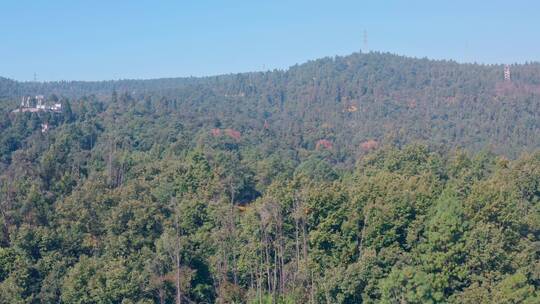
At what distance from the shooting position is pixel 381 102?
129 meters

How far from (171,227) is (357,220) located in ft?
31.9

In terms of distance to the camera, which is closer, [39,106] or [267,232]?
[267,232]

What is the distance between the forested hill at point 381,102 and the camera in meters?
96.3

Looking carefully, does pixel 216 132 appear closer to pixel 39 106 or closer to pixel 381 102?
pixel 39 106

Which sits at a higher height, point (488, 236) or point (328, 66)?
point (328, 66)

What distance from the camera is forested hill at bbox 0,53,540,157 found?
96.3m

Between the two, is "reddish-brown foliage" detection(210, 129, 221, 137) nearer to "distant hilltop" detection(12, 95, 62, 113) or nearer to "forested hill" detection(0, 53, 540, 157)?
"forested hill" detection(0, 53, 540, 157)

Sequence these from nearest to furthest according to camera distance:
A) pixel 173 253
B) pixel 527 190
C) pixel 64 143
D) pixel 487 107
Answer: pixel 173 253 < pixel 527 190 < pixel 64 143 < pixel 487 107

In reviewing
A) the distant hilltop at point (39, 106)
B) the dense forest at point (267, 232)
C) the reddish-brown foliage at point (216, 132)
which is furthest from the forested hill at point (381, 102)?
the dense forest at point (267, 232)

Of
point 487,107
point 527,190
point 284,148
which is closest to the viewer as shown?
point 527,190

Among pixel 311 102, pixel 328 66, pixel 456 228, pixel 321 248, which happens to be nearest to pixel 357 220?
pixel 321 248

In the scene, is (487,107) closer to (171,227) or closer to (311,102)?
(311,102)

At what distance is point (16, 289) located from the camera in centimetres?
2694

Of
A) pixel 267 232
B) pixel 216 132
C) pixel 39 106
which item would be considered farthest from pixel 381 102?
pixel 267 232
